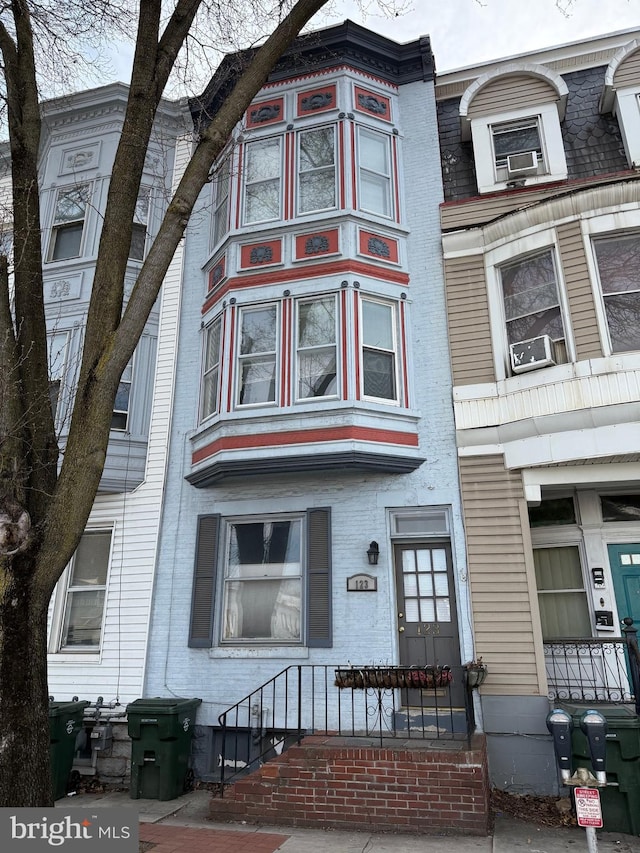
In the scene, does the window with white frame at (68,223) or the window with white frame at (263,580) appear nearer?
the window with white frame at (263,580)

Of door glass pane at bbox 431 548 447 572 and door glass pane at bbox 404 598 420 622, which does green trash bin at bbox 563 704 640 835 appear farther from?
door glass pane at bbox 431 548 447 572

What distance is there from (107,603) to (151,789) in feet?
A: 8.73

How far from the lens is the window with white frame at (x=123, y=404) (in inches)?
375

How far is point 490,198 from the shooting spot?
9219 millimetres

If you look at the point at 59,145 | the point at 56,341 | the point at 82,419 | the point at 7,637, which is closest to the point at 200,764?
the point at 7,637

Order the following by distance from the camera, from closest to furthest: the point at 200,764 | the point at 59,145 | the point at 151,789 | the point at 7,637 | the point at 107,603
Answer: the point at 7,637, the point at 151,789, the point at 200,764, the point at 107,603, the point at 59,145

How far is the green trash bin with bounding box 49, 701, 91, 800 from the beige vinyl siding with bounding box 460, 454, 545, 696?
4953 millimetres

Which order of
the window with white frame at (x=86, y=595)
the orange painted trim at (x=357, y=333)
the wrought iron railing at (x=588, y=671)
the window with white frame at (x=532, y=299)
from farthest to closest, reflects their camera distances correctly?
the window with white frame at (x=86, y=595)
the orange painted trim at (x=357, y=333)
the window with white frame at (x=532, y=299)
the wrought iron railing at (x=588, y=671)

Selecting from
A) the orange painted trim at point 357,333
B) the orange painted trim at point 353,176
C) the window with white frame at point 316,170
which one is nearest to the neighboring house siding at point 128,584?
the window with white frame at point 316,170

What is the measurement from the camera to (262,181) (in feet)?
33.0

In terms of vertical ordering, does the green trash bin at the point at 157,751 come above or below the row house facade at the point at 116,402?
below

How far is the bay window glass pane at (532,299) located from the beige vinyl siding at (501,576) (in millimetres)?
1863

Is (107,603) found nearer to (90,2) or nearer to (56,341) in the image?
(56,341)

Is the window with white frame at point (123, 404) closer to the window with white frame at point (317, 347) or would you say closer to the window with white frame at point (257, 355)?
the window with white frame at point (257, 355)
